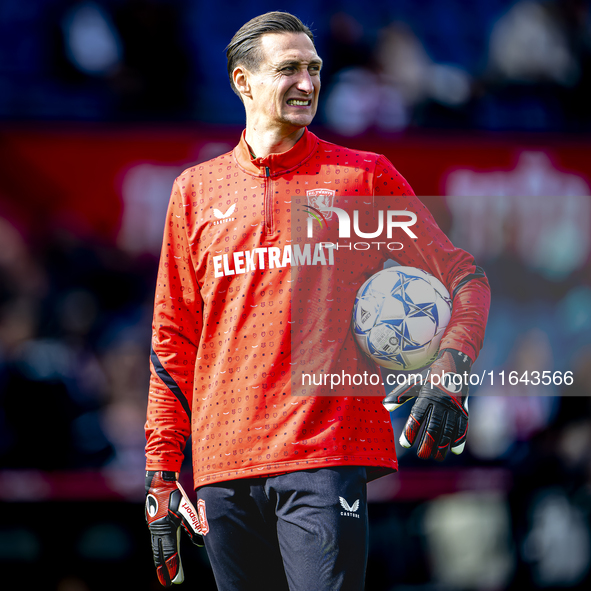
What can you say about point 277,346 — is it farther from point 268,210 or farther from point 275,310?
point 268,210

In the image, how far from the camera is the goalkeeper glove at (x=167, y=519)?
3.06 meters

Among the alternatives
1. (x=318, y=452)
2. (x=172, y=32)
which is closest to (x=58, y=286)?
(x=172, y=32)

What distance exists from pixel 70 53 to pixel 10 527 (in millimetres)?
4418

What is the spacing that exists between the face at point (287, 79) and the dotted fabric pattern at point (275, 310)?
14cm

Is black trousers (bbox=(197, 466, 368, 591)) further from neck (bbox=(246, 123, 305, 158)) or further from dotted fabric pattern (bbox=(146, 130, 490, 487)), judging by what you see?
neck (bbox=(246, 123, 305, 158))

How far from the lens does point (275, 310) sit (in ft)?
9.45

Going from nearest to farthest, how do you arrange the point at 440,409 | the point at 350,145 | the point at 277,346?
the point at 440,409 < the point at 277,346 < the point at 350,145

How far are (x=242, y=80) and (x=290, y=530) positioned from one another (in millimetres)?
1512

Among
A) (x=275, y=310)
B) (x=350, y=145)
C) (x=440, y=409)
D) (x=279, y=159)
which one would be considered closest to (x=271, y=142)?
(x=279, y=159)

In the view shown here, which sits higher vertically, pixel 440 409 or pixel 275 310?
pixel 275 310

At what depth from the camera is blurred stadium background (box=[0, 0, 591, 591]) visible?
21.1ft

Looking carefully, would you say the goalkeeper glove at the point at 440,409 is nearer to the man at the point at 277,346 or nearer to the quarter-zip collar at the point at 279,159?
the man at the point at 277,346

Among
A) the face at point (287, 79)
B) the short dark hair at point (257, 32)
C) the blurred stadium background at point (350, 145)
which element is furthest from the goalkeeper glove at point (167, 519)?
the blurred stadium background at point (350, 145)

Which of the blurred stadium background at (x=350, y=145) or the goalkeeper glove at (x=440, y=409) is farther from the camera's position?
the blurred stadium background at (x=350, y=145)
